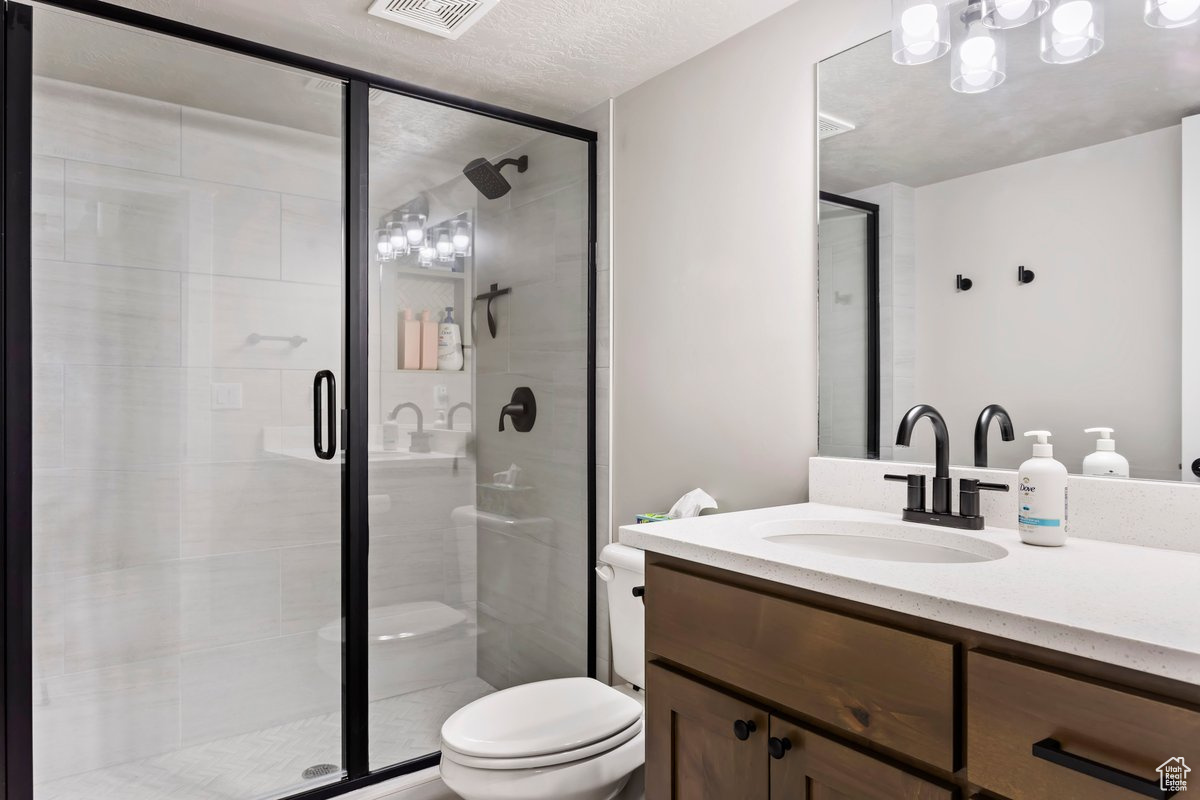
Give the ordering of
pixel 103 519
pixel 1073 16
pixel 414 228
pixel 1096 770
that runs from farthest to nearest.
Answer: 1. pixel 414 228
2. pixel 103 519
3. pixel 1073 16
4. pixel 1096 770

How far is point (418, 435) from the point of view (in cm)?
216

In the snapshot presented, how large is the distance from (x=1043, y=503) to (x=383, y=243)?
171 cm

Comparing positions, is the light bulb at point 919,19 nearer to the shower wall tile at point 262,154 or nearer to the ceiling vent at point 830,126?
the ceiling vent at point 830,126

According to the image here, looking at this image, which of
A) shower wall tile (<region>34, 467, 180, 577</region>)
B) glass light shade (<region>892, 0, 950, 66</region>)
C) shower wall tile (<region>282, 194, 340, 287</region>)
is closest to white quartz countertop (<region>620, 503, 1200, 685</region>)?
glass light shade (<region>892, 0, 950, 66</region>)

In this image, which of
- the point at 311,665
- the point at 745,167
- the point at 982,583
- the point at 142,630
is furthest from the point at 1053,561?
the point at 142,630

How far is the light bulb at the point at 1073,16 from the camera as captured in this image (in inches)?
52.6

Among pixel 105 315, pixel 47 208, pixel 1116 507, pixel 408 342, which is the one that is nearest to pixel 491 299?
pixel 408 342

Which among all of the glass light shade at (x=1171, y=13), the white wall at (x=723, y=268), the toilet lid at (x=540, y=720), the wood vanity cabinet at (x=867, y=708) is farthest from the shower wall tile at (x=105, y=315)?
the glass light shade at (x=1171, y=13)

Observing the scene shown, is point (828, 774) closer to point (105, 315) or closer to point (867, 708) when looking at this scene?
point (867, 708)

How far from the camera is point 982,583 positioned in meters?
0.96

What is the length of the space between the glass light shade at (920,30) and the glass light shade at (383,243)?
136cm

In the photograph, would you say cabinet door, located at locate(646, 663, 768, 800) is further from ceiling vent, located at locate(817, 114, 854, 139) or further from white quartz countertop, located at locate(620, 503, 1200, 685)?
ceiling vent, located at locate(817, 114, 854, 139)

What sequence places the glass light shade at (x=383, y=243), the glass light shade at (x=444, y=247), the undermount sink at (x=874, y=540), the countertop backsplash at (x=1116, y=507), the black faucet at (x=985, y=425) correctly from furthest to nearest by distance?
the glass light shade at (x=444, y=247) → the glass light shade at (x=383, y=243) → the black faucet at (x=985, y=425) → the undermount sink at (x=874, y=540) → the countertop backsplash at (x=1116, y=507)

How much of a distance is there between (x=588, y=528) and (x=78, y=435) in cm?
146
